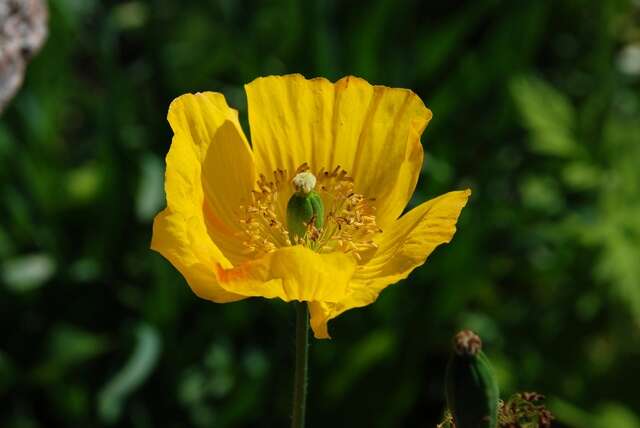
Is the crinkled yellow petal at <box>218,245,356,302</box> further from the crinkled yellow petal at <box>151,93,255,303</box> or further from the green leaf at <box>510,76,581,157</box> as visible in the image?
the green leaf at <box>510,76,581,157</box>

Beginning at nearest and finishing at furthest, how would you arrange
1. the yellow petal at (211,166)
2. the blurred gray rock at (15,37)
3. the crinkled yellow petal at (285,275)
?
the crinkled yellow petal at (285,275) < the yellow petal at (211,166) < the blurred gray rock at (15,37)

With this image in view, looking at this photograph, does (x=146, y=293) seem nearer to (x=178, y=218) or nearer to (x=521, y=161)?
(x=521, y=161)

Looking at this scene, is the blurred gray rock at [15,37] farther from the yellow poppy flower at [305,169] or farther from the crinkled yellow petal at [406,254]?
the crinkled yellow petal at [406,254]

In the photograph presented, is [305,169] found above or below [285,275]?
above

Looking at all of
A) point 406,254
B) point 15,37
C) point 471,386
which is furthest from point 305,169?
point 15,37

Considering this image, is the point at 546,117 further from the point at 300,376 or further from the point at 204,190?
the point at 300,376

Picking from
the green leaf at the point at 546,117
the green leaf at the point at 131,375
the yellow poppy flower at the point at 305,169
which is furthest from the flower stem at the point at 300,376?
the green leaf at the point at 546,117

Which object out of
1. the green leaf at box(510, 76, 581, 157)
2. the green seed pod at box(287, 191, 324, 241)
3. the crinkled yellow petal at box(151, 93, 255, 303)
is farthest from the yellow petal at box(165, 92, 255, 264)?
the green leaf at box(510, 76, 581, 157)
